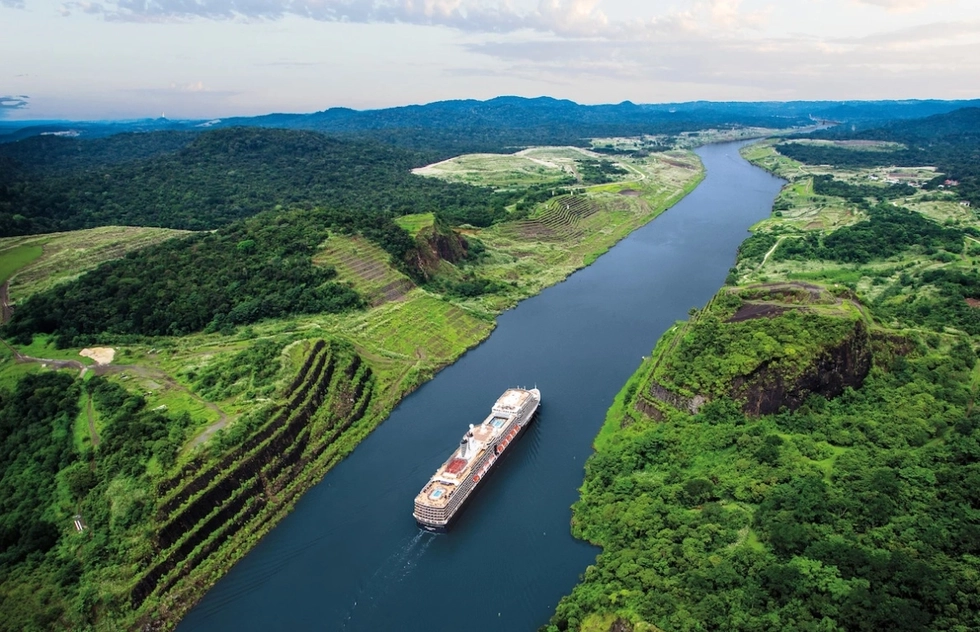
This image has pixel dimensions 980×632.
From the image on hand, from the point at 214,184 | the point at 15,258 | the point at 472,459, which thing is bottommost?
the point at 472,459

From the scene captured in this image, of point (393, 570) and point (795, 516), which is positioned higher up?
point (795, 516)

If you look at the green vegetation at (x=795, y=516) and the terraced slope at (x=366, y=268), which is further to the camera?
the terraced slope at (x=366, y=268)

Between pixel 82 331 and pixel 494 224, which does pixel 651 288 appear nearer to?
pixel 494 224

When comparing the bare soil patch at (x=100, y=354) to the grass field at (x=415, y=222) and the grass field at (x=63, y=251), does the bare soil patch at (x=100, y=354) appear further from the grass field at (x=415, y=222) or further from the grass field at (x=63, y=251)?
the grass field at (x=415, y=222)

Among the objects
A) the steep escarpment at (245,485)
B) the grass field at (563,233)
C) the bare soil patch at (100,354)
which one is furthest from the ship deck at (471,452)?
the bare soil patch at (100,354)

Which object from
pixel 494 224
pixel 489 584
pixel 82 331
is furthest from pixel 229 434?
pixel 494 224

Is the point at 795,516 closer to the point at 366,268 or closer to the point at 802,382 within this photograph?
the point at 802,382

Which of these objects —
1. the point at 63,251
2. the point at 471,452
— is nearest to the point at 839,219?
the point at 471,452

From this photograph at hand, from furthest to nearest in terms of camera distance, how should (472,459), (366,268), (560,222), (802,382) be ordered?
(560,222) < (366,268) < (802,382) < (472,459)
